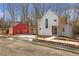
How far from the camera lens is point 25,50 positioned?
3658 millimetres

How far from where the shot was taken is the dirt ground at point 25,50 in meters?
3.63

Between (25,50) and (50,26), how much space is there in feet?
1.26

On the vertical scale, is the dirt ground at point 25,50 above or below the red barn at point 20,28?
below

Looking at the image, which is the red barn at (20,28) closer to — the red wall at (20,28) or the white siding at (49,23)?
the red wall at (20,28)

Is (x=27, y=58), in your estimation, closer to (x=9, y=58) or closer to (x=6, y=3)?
(x=9, y=58)

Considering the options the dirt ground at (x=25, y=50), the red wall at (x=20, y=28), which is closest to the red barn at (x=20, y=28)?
the red wall at (x=20, y=28)

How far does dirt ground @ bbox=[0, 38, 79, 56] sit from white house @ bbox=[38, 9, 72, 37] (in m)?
0.18

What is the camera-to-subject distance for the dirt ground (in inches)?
143

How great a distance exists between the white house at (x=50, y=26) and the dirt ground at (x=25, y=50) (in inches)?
7.1

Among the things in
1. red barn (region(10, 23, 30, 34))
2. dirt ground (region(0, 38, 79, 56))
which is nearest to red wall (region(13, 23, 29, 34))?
red barn (region(10, 23, 30, 34))

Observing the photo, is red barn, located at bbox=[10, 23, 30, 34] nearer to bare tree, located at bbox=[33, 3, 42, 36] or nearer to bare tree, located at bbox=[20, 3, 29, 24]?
bare tree, located at bbox=[20, 3, 29, 24]

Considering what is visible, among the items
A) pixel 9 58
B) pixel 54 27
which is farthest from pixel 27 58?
pixel 54 27

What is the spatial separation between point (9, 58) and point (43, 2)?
720 millimetres

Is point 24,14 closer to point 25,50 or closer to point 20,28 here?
point 20,28
